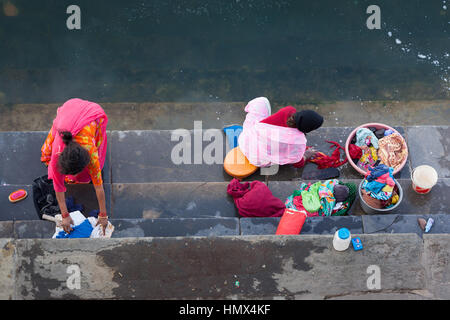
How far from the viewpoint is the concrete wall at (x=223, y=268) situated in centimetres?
360

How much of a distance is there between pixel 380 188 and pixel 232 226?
1352 millimetres

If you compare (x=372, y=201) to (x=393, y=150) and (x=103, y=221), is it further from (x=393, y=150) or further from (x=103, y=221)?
(x=103, y=221)

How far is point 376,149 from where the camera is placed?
4840 millimetres

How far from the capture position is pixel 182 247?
12.1 ft

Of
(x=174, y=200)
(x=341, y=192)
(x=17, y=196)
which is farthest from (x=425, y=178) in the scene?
(x=17, y=196)

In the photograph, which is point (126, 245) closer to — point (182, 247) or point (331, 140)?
point (182, 247)

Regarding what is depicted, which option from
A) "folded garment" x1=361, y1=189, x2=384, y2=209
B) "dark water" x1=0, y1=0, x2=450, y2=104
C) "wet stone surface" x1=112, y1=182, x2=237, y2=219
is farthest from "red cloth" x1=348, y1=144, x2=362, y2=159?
"dark water" x1=0, y1=0, x2=450, y2=104

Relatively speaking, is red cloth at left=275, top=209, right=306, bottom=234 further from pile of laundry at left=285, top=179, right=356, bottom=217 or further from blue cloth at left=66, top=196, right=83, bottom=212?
blue cloth at left=66, top=196, right=83, bottom=212

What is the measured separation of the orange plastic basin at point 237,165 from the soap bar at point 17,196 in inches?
77.3

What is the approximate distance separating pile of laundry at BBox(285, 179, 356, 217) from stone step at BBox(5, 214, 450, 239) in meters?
0.16

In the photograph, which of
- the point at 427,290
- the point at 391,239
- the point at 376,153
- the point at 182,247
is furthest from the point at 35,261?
the point at 376,153

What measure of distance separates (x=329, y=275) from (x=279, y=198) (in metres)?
1.18

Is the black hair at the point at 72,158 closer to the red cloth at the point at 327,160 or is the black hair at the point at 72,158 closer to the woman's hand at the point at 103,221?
the woman's hand at the point at 103,221

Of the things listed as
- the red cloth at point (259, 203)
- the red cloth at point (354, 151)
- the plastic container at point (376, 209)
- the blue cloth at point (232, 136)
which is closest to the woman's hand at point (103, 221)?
the red cloth at point (259, 203)
